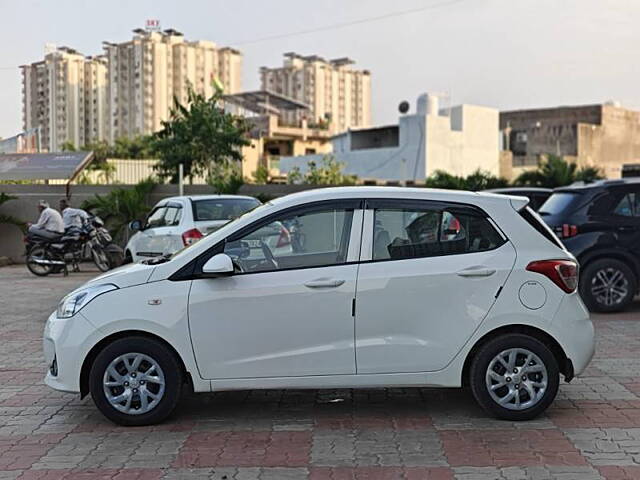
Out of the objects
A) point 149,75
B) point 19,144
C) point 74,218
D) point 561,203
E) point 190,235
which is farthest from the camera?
point 149,75

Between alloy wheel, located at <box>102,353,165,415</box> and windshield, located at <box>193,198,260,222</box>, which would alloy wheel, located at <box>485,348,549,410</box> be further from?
windshield, located at <box>193,198,260,222</box>

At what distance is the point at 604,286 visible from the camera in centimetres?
1141

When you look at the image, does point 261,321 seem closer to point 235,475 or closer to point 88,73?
point 235,475

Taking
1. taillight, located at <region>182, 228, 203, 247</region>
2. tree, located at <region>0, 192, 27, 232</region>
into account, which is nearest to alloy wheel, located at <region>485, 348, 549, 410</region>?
taillight, located at <region>182, 228, 203, 247</region>

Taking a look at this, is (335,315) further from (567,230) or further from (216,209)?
(216,209)

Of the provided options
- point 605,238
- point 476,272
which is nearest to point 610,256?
point 605,238

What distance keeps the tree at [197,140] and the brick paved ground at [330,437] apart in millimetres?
26158

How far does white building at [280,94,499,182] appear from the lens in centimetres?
5084

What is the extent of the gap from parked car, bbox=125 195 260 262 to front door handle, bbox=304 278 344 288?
679 cm

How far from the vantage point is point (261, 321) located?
19.5 feet

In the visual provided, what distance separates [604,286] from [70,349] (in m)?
7.84

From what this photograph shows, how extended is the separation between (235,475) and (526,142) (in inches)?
2422

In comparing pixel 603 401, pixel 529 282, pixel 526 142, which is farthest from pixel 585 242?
pixel 526 142

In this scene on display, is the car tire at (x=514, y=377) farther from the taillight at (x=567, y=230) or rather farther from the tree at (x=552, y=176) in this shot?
the tree at (x=552, y=176)
